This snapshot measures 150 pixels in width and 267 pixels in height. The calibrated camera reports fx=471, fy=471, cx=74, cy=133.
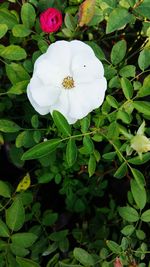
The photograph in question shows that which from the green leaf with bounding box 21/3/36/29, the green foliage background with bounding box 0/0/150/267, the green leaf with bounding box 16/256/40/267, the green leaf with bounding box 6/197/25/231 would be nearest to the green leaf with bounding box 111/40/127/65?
the green foliage background with bounding box 0/0/150/267

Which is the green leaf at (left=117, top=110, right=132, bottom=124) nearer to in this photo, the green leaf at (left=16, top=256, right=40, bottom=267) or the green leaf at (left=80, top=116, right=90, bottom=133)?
the green leaf at (left=80, top=116, right=90, bottom=133)

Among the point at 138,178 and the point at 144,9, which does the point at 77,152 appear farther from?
the point at 144,9

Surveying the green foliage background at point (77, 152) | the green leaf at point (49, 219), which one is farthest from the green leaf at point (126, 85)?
the green leaf at point (49, 219)

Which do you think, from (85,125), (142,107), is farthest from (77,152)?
(142,107)

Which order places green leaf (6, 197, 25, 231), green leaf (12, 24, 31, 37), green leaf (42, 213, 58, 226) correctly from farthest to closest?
green leaf (42, 213, 58, 226)
green leaf (12, 24, 31, 37)
green leaf (6, 197, 25, 231)

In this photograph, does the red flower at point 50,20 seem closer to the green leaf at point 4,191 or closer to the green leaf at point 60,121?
the green leaf at point 60,121

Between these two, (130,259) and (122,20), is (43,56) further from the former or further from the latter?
(130,259)
